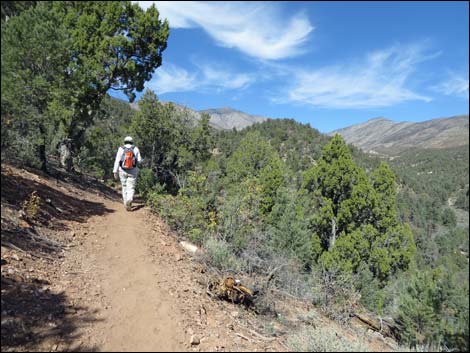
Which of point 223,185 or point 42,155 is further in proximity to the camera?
point 223,185

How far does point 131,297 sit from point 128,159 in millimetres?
4620

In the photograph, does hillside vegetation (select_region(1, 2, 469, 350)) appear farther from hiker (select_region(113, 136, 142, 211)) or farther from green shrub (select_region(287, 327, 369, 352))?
hiker (select_region(113, 136, 142, 211))

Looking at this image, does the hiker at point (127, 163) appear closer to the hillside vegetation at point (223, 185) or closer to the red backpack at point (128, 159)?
the red backpack at point (128, 159)

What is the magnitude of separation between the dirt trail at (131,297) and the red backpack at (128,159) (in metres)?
1.84

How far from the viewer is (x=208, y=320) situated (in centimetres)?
468

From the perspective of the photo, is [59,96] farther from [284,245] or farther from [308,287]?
[284,245]

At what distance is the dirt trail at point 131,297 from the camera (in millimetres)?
3752

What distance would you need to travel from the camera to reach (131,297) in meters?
4.61

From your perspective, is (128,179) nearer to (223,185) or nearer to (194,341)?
(194,341)

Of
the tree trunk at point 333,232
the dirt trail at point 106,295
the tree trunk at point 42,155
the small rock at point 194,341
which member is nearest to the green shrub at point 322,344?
the dirt trail at point 106,295

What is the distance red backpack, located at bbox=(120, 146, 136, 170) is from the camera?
27.8 ft

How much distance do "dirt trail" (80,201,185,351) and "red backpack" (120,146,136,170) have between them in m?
1.84

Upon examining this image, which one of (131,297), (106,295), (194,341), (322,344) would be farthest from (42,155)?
(322,344)

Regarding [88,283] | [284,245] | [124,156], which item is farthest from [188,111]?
[88,283]
